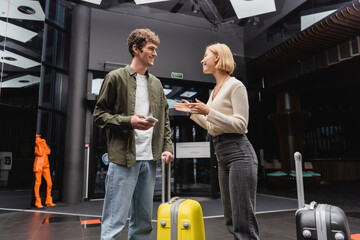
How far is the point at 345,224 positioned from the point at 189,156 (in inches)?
210

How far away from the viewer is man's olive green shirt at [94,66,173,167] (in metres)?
1.25

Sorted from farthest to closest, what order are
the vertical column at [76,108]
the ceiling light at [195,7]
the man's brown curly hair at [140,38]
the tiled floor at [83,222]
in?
the ceiling light at [195,7], the vertical column at [76,108], the tiled floor at [83,222], the man's brown curly hair at [140,38]

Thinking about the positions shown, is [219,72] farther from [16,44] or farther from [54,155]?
[54,155]

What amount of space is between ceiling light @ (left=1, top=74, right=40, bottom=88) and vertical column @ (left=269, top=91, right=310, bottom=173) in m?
7.20

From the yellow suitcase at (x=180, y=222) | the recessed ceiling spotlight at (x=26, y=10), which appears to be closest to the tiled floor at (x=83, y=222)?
the yellow suitcase at (x=180, y=222)

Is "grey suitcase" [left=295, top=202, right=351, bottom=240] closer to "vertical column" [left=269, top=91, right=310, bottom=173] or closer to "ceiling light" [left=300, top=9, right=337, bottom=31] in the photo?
"ceiling light" [left=300, top=9, right=337, bottom=31]

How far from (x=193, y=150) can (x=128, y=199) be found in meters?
5.32

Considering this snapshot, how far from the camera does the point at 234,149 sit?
1.35m

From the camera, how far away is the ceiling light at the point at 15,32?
429 cm

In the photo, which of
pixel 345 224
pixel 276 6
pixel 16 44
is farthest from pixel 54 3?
pixel 345 224

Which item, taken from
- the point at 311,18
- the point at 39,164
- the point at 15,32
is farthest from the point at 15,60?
the point at 311,18

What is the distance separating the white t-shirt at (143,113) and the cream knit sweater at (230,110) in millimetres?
349


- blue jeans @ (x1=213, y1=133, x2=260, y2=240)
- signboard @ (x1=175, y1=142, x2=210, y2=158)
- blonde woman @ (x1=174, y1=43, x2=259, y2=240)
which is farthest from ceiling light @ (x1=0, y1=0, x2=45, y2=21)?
blue jeans @ (x1=213, y1=133, x2=260, y2=240)

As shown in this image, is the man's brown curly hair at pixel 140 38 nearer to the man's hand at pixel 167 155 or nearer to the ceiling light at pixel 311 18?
the man's hand at pixel 167 155
